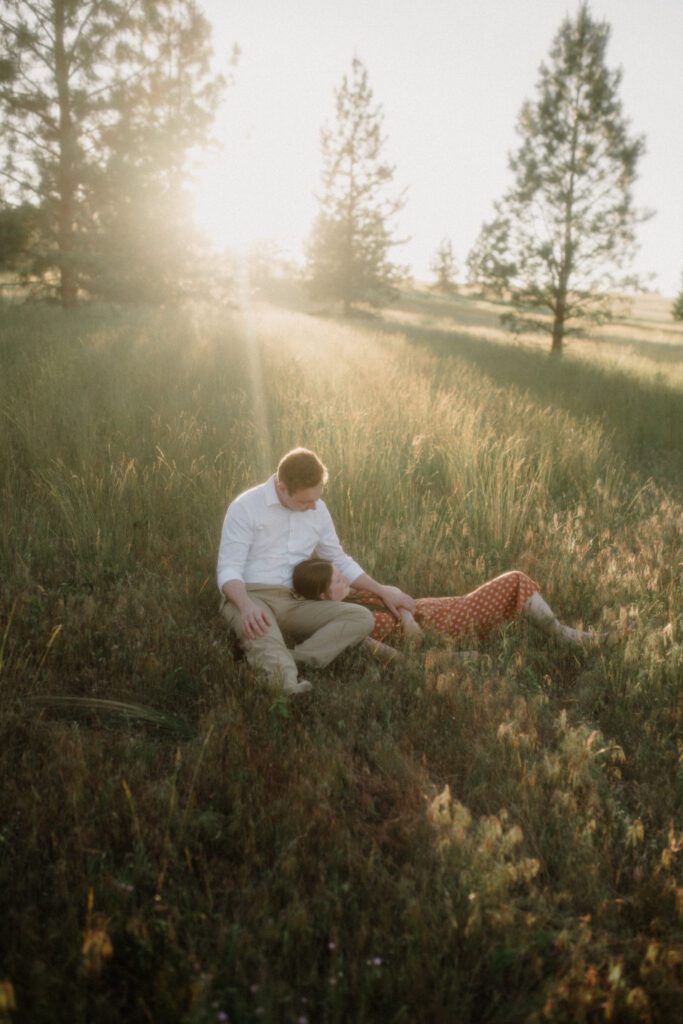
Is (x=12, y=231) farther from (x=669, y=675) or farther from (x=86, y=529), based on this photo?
(x=669, y=675)

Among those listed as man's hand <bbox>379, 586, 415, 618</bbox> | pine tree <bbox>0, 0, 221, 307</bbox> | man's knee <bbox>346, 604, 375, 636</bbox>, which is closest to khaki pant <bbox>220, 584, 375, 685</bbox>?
man's knee <bbox>346, 604, 375, 636</bbox>

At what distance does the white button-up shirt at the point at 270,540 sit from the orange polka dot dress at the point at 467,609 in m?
0.32

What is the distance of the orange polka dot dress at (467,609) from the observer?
12.9ft

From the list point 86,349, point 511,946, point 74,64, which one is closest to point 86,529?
point 511,946

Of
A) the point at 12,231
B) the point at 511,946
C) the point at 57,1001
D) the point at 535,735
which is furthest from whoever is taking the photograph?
the point at 12,231

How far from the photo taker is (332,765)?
8.63 feet

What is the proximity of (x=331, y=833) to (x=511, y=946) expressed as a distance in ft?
2.27

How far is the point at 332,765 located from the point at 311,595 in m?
1.38

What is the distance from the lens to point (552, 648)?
3.82 m

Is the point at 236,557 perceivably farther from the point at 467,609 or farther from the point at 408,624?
the point at 467,609

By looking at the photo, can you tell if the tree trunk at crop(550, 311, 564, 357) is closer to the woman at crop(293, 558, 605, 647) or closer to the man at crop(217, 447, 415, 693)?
the woman at crop(293, 558, 605, 647)

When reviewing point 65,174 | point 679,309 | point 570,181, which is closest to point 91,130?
point 65,174

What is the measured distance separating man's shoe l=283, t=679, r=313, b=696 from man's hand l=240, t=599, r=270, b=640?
0.33 meters

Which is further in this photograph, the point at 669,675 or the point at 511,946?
the point at 669,675
